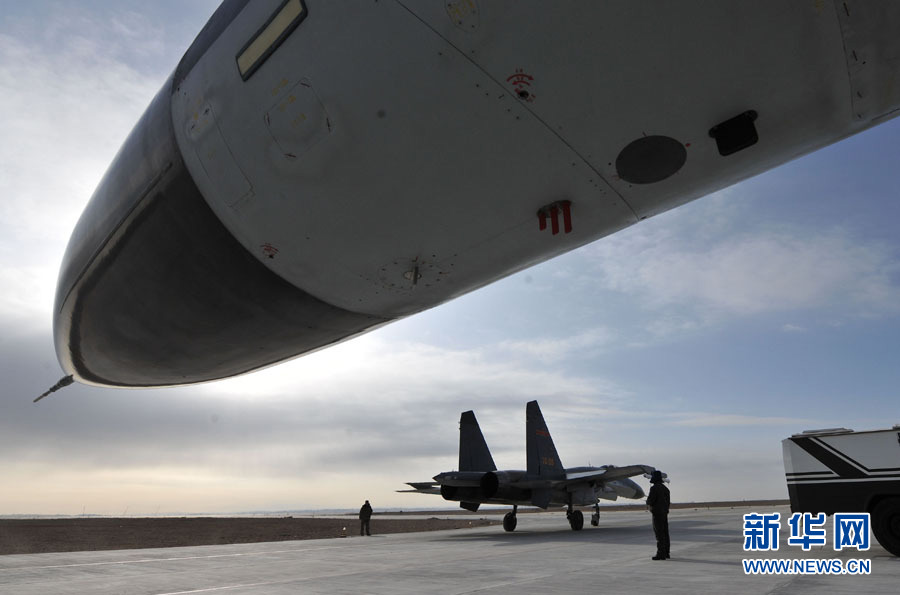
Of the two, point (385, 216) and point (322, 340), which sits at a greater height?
point (385, 216)

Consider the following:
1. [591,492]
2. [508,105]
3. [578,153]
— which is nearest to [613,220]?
[578,153]

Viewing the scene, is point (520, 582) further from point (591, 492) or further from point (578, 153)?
point (591, 492)

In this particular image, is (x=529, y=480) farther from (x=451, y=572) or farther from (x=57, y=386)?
(x=57, y=386)

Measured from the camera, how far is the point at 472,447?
2306 centimetres

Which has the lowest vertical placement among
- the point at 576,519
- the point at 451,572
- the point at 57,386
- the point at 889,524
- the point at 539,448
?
the point at 576,519

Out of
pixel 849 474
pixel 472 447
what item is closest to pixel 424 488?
pixel 472 447

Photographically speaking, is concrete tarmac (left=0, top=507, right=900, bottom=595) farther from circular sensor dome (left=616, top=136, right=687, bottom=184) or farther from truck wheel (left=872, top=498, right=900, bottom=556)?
circular sensor dome (left=616, top=136, right=687, bottom=184)

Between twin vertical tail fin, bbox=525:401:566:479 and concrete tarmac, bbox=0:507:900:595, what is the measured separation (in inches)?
271

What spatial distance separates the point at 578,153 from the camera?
11.5 ft

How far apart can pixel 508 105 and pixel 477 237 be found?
1166 mm

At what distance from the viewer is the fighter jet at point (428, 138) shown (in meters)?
2.90

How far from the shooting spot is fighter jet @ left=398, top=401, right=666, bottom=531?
1945cm

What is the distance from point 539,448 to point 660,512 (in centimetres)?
1147

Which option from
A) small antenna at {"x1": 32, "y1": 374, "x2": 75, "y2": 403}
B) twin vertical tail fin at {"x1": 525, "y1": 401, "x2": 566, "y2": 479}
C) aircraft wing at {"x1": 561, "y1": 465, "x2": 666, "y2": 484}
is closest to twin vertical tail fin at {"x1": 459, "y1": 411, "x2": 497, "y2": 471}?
twin vertical tail fin at {"x1": 525, "y1": 401, "x2": 566, "y2": 479}
